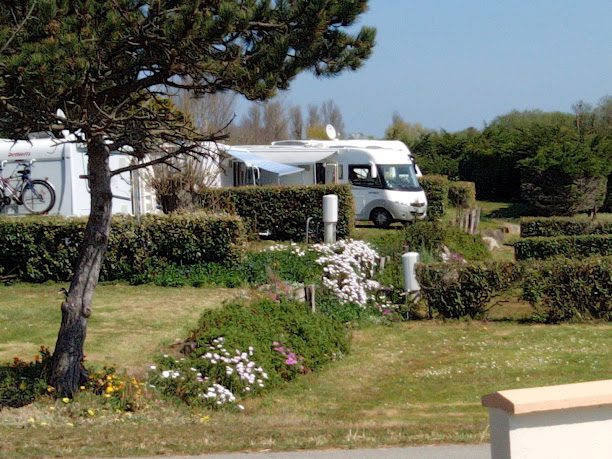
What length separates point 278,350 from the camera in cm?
1183

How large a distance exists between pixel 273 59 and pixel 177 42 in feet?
3.17

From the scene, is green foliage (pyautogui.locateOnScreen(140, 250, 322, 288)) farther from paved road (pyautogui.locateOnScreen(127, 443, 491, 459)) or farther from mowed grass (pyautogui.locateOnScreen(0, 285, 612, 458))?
paved road (pyautogui.locateOnScreen(127, 443, 491, 459))

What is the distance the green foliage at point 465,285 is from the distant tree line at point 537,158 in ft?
60.1

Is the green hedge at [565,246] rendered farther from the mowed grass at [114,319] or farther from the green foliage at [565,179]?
the green foliage at [565,179]

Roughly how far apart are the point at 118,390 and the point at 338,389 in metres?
3.14

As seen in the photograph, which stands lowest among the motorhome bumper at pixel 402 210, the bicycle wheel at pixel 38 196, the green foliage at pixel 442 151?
the motorhome bumper at pixel 402 210

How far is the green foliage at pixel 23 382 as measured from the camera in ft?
30.2

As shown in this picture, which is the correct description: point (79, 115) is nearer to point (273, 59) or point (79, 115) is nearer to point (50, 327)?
point (273, 59)

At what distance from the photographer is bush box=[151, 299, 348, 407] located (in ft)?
33.7

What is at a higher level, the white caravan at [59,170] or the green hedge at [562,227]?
the white caravan at [59,170]

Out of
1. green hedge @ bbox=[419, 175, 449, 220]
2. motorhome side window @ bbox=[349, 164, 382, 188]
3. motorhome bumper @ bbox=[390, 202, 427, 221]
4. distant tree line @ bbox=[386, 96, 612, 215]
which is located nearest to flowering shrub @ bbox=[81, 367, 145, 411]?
motorhome bumper @ bbox=[390, 202, 427, 221]

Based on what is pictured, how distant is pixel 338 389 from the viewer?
11.5m

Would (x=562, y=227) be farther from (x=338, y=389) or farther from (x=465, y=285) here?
(x=338, y=389)

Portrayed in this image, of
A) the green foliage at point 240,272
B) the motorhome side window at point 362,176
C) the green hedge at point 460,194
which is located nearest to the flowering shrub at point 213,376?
the green foliage at point 240,272
